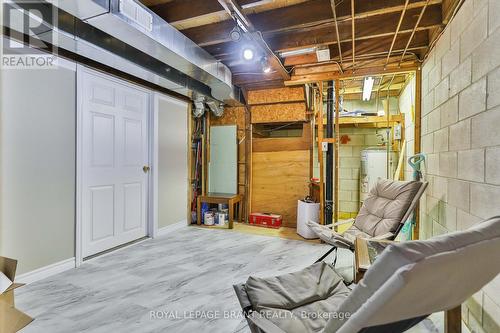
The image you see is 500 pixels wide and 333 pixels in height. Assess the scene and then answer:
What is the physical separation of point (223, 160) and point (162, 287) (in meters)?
2.71

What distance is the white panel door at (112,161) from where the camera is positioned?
2.70 m

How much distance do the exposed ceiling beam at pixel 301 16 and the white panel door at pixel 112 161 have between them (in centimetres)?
132

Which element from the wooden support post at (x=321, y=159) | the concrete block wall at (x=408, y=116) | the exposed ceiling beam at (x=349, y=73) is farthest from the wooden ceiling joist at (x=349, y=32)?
the concrete block wall at (x=408, y=116)

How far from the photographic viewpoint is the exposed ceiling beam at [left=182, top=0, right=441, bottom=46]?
6.82 feet

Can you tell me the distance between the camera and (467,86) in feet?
5.58

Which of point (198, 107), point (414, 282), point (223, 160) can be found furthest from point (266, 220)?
point (414, 282)

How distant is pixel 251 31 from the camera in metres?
2.28

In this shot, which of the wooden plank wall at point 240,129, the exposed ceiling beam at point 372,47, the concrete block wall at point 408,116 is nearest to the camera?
the exposed ceiling beam at point 372,47

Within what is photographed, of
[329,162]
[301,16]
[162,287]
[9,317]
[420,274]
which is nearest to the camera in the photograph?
[420,274]

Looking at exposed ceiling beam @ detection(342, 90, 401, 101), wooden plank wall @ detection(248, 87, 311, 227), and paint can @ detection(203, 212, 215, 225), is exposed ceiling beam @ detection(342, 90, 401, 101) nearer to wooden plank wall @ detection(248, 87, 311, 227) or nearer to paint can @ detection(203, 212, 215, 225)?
wooden plank wall @ detection(248, 87, 311, 227)

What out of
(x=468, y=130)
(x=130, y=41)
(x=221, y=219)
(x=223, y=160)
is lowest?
(x=221, y=219)

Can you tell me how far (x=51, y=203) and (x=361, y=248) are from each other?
270 cm

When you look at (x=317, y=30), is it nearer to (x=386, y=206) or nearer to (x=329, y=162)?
(x=329, y=162)

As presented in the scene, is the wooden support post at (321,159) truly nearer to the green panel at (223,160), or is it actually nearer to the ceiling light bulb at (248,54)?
the ceiling light bulb at (248,54)
